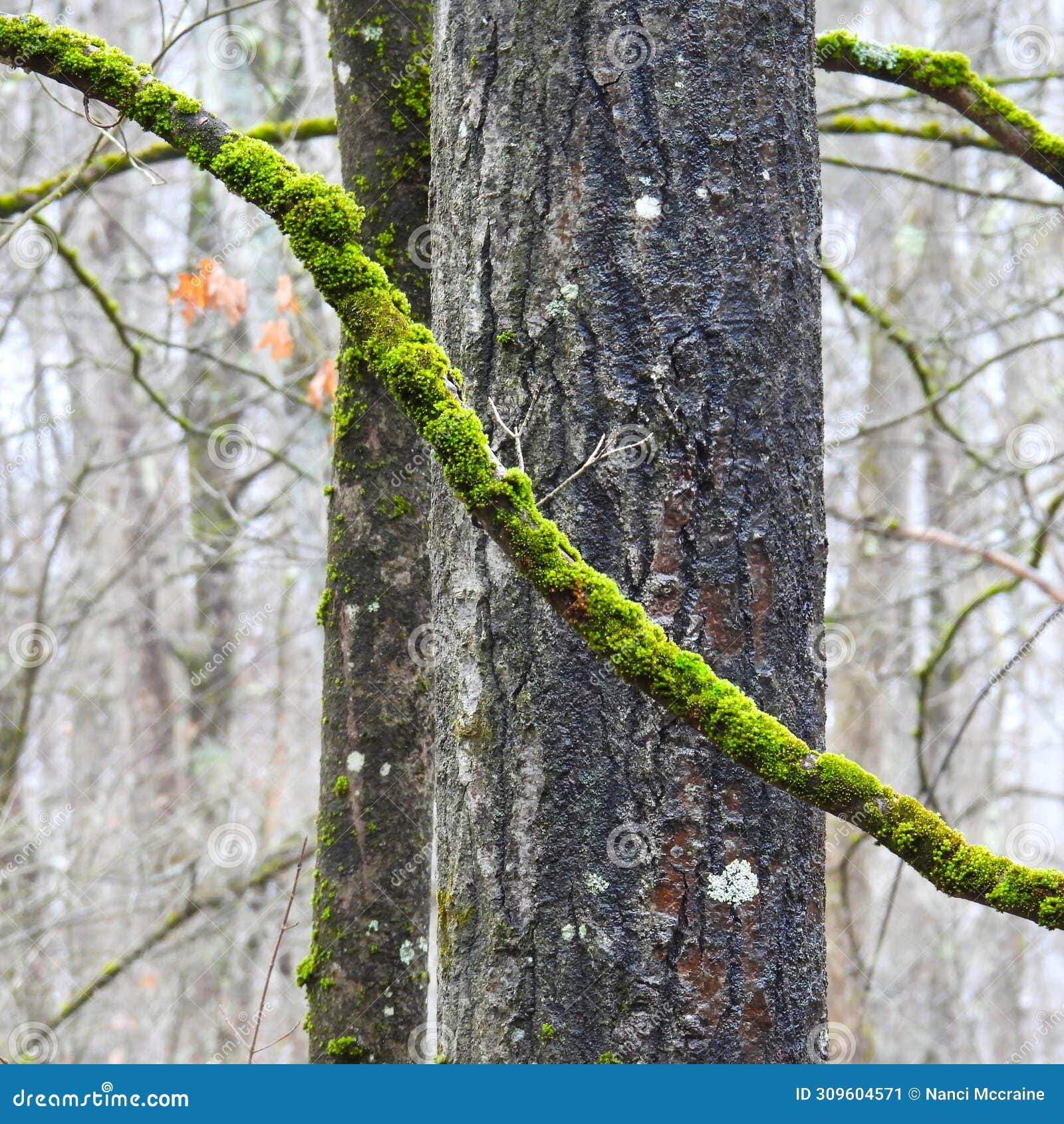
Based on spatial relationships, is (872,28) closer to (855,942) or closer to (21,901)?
(855,942)

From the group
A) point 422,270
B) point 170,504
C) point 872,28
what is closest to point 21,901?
point 170,504

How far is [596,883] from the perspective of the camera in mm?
1315

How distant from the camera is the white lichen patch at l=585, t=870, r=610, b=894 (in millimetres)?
1313

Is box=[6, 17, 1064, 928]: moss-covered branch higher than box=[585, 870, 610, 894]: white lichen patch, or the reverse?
box=[6, 17, 1064, 928]: moss-covered branch

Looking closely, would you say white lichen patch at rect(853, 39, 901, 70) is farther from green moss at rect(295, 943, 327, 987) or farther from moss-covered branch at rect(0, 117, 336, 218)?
green moss at rect(295, 943, 327, 987)

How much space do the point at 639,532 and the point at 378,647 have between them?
1.39m

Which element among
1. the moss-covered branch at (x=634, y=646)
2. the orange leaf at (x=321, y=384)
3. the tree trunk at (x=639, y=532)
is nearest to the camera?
the moss-covered branch at (x=634, y=646)

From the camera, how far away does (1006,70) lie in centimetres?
645

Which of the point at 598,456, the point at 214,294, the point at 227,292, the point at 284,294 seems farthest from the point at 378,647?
the point at 214,294

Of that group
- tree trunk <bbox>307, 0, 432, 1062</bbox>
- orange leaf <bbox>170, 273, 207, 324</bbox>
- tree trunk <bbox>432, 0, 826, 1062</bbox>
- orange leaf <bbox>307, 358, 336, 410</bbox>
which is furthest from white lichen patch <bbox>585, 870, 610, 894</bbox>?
orange leaf <bbox>307, 358, 336, 410</bbox>

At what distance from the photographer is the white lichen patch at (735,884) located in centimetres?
130

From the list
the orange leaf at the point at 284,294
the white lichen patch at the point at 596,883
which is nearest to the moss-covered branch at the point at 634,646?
the white lichen patch at the point at 596,883

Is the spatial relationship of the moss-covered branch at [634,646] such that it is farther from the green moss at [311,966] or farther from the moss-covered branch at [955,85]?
the green moss at [311,966]

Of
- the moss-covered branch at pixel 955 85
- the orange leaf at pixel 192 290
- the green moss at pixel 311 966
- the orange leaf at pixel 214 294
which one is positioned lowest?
the green moss at pixel 311 966
